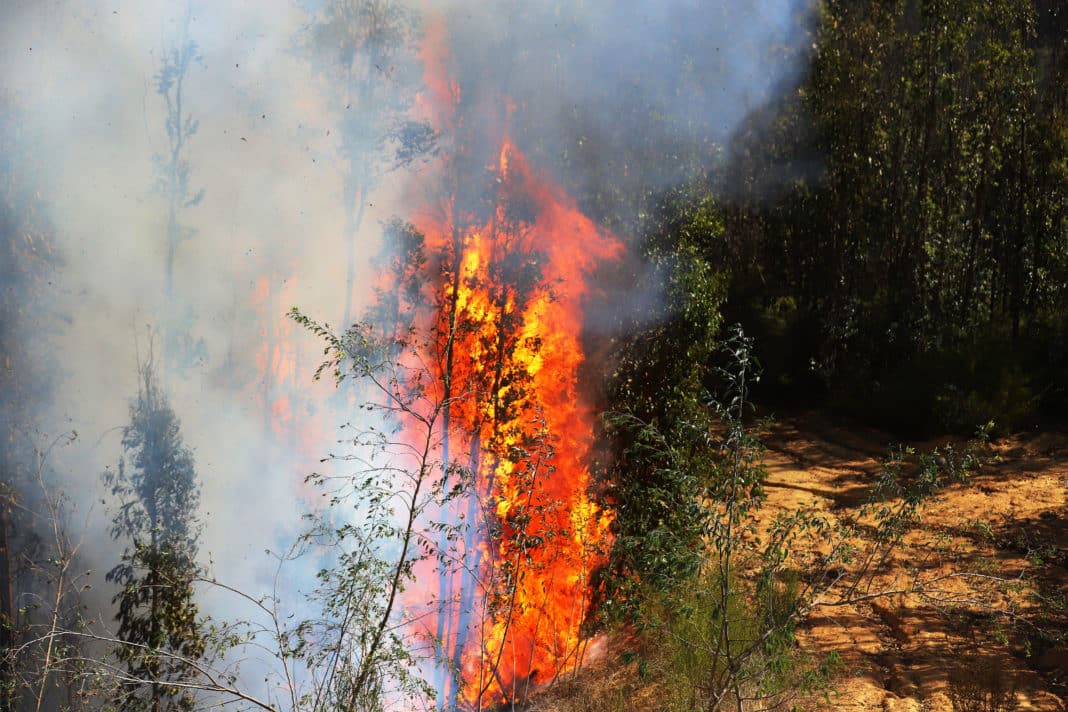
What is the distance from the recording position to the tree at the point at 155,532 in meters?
6.24

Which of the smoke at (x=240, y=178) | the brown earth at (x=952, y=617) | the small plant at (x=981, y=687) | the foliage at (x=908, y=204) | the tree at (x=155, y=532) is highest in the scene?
the foliage at (x=908, y=204)

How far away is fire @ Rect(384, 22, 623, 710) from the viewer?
21.2 feet

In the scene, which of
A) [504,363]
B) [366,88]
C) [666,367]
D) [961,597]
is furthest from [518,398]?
[961,597]

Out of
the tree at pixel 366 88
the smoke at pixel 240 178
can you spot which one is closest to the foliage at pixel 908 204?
the smoke at pixel 240 178

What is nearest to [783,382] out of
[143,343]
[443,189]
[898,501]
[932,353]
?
[932,353]

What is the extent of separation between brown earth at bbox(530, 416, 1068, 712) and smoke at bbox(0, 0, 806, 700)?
108 inches

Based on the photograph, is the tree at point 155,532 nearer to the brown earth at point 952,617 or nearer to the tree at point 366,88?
the tree at point 366,88

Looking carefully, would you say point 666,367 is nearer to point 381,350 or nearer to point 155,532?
point 381,350

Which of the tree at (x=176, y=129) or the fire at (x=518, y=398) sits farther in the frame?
the fire at (x=518, y=398)

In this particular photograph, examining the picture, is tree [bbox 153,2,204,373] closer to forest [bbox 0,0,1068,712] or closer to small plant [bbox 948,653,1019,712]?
forest [bbox 0,0,1068,712]

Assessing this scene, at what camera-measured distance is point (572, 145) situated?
21.6 feet

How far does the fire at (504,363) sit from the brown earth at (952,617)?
63 centimetres

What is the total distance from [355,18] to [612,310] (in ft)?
9.04

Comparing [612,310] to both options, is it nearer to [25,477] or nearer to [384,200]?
[384,200]
